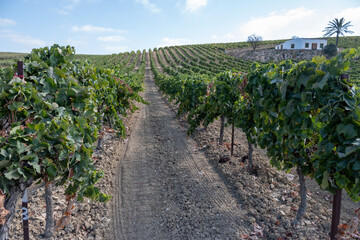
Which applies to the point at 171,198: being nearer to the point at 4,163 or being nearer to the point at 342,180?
the point at 342,180

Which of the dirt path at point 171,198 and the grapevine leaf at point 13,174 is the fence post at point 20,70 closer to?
the grapevine leaf at point 13,174

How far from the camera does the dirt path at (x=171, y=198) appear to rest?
4.78m

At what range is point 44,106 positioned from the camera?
11.1 feet

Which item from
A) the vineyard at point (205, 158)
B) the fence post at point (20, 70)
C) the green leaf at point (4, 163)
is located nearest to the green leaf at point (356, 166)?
the vineyard at point (205, 158)

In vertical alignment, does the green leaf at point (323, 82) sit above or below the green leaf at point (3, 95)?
above

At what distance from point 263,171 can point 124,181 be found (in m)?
3.81

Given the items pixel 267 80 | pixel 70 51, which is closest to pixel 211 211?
pixel 267 80

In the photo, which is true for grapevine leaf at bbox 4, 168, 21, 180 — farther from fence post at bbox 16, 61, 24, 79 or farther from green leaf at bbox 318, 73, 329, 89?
green leaf at bbox 318, 73, 329, 89

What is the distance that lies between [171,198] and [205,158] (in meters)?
2.68

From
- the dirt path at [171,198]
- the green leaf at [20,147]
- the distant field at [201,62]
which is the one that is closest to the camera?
the green leaf at [20,147]

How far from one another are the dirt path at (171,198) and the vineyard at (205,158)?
Answer: 0.09 feet

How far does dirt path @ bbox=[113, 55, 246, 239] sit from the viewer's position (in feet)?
15.7

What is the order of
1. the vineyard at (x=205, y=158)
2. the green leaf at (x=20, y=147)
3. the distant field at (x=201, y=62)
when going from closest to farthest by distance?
the green leaf at (x=20, y=147) < the vineyard at (x=205, y=158) < the distant field at (x=201, y=62)

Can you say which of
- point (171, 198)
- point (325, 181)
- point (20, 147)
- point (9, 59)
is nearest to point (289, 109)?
point (325, 181)
